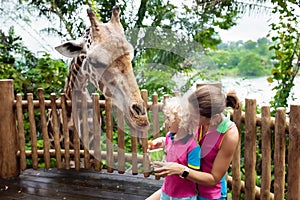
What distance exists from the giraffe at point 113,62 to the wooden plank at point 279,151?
1025mm

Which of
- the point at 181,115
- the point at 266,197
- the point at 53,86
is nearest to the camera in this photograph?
the point at 181,115

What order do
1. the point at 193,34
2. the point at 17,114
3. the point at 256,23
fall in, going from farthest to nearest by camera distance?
1. the point at 193,34
2. the point at 256,23
3. the point at 17,114

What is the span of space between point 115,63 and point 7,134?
1.62 meters

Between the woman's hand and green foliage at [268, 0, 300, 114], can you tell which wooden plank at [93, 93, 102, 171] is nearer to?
the woman's hand

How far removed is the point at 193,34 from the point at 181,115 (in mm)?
4372

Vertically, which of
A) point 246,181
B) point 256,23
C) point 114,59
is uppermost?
point 256,23

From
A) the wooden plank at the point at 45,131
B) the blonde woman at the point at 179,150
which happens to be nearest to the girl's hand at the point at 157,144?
the blonde woman at the point at 179,150

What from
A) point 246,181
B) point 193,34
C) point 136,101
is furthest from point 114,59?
point 193,34

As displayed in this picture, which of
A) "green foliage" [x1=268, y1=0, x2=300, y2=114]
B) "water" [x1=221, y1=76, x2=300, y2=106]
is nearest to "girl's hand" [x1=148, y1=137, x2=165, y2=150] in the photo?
"water" [x1=221, y1=76, x2=300, y2=106]

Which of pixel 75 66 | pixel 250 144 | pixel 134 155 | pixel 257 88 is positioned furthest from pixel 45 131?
pixel 257 88

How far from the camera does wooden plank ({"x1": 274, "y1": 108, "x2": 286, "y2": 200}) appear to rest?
255 centimetres

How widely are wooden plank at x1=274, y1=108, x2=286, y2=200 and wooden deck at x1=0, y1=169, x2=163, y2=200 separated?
3.92ft

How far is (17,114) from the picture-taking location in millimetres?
3707

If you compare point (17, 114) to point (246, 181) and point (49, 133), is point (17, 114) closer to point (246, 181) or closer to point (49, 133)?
point (49, 133)
